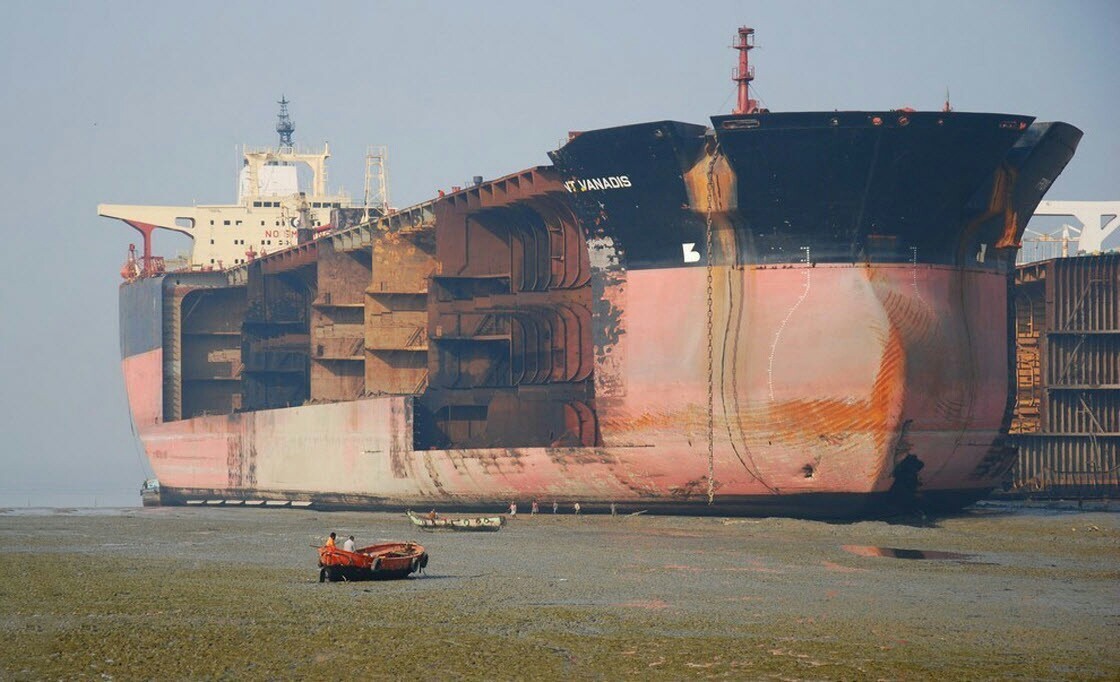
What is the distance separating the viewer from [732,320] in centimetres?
4231

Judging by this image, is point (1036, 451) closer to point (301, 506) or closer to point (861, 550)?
point (861, 550)

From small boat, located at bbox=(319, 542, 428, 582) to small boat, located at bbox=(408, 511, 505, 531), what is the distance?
1231 centimetres

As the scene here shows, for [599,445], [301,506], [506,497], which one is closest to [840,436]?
[599,445]

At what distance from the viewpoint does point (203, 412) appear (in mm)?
74938

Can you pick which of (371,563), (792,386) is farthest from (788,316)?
(371,563)

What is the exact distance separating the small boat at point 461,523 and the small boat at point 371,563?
485 inches

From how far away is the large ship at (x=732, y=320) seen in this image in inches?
1606

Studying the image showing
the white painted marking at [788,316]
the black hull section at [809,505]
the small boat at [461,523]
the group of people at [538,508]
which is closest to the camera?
the white painted marking at [788,316]

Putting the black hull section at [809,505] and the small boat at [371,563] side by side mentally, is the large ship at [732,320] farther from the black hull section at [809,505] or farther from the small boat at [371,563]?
the small boat at [371,563]

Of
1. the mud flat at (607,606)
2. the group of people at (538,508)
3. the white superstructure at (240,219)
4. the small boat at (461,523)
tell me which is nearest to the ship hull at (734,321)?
the group of people at (538,508)

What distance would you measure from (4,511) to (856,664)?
182ft

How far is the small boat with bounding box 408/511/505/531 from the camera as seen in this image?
4516 centimetres

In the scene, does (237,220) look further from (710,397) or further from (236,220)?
(710,397)

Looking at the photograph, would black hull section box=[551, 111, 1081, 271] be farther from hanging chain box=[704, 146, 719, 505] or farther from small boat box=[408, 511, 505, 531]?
small boat box=[408, 511, 505, 531]
